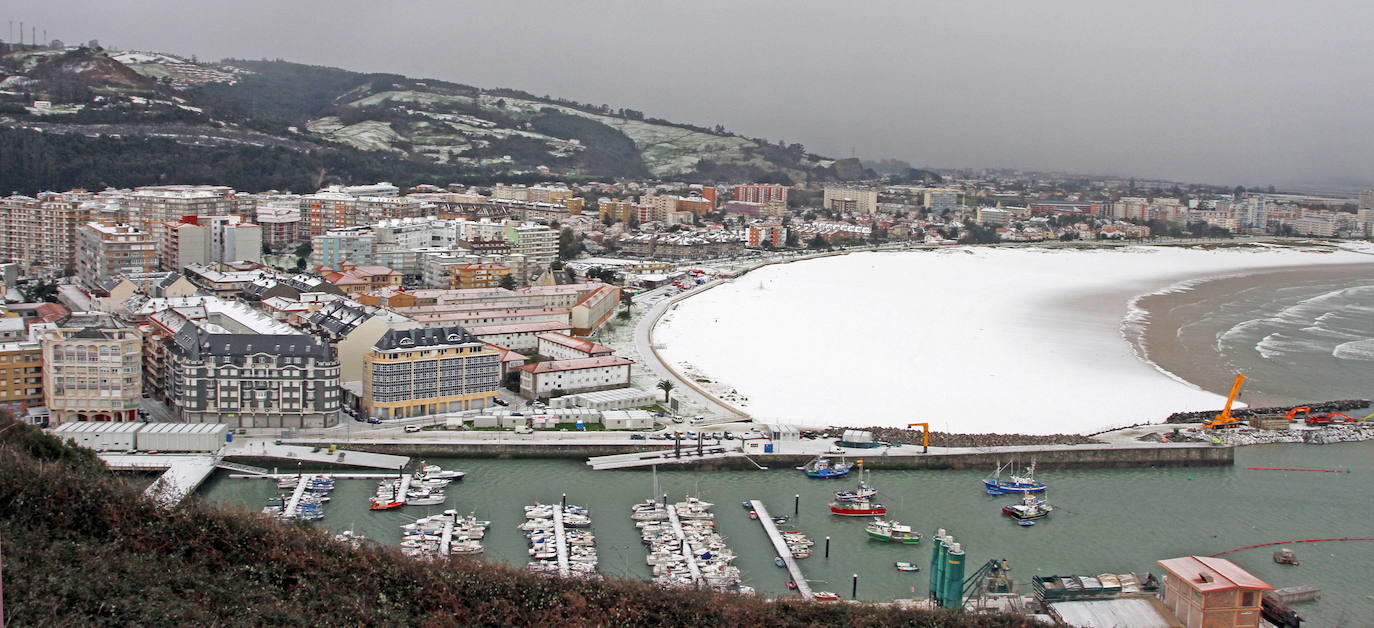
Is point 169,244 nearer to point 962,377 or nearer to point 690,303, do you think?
point 690,303

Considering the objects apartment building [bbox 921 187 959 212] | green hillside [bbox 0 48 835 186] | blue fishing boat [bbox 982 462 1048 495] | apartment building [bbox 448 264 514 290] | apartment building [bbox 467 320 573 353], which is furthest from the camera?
apartment building [bbox 921 187 959 212]

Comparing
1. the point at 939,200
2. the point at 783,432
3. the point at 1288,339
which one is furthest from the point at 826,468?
the point at 939,200

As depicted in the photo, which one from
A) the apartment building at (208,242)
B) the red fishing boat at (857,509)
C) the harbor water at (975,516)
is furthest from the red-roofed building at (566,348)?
the apartment building at (208,242)

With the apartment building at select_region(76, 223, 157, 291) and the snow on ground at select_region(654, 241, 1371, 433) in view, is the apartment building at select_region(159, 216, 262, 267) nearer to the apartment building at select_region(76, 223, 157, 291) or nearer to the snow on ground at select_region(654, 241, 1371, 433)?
the apartment building at select_region(76, 223, 157, 291)

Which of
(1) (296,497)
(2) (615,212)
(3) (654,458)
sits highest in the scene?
(2) (615,212)

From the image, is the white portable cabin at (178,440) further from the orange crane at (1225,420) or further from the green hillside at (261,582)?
the orange crane at (1225,420)

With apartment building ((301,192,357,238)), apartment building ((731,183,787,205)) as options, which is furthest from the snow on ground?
apartment building ((731,183,787,205))

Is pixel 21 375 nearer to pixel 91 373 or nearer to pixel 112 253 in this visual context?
pixel 91 373
